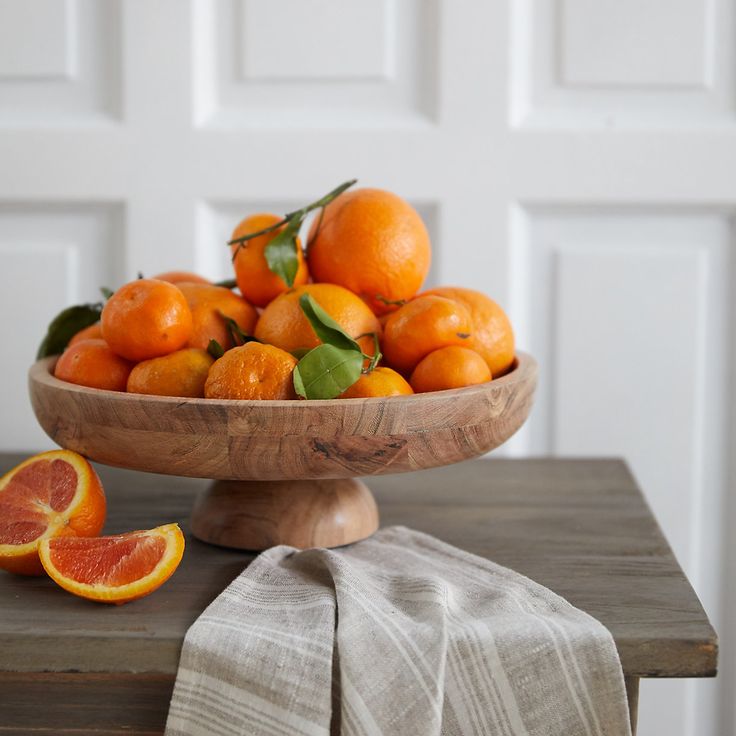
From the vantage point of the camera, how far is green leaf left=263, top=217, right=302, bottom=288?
819mm

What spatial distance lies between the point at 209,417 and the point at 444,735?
26 centimetres

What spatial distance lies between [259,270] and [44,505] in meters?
0.26

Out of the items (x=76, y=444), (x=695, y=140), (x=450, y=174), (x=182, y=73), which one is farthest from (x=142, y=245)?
(x=695, y=140)

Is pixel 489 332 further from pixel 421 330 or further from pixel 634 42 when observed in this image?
pixel 634 42

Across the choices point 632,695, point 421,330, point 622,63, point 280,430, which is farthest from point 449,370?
point 622,63

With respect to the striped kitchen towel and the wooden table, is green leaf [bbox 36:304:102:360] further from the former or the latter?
the striped kitchen towel

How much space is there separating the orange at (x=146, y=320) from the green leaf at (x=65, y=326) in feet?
0.57

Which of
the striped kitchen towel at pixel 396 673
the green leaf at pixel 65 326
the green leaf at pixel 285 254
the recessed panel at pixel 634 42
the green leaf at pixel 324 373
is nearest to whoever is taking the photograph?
the striped kitchen towel at pixel 396 673

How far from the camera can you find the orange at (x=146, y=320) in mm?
753

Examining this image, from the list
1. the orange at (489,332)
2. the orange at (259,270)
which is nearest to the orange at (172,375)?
the orange at (259,270)

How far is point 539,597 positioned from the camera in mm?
715

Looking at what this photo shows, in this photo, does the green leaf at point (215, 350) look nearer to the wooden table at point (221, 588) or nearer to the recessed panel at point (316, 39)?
the wooden table at point (221, 588)

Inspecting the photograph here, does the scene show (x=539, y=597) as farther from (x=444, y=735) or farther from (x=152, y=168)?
(x=152, y=168)

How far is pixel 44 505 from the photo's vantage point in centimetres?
76
